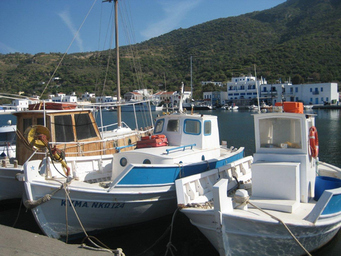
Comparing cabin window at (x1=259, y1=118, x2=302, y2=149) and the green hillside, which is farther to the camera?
the green hillside

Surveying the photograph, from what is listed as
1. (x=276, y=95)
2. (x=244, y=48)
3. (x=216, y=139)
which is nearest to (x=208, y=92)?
(x=276, y=95)

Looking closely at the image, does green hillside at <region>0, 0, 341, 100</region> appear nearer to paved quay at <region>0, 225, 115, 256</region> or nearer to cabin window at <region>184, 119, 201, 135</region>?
cabin window at <region>184, 119, 201, 135</region>

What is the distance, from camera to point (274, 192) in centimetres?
725

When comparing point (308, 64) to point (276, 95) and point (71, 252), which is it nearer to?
point (276, 95)

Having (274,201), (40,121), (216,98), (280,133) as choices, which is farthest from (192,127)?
(216,98)

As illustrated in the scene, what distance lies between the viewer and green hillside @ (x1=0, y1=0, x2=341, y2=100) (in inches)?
3733

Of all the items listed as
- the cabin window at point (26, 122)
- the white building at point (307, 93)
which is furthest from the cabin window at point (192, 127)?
the white building at point (307, 93)

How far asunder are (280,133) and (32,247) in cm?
668

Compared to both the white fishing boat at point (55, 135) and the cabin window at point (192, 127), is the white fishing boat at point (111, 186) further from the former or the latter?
the white fishing boat at point (55, 135)

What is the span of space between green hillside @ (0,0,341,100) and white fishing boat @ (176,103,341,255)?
5429 centimetres

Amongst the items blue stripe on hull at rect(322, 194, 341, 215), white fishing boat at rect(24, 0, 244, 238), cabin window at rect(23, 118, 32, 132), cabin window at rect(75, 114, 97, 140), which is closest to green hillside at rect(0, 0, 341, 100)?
cabin window at rect(75, 114, 97, 140)

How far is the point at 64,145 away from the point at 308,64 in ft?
368

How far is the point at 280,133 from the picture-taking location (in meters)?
7.70

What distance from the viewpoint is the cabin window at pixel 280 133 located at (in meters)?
7.52
